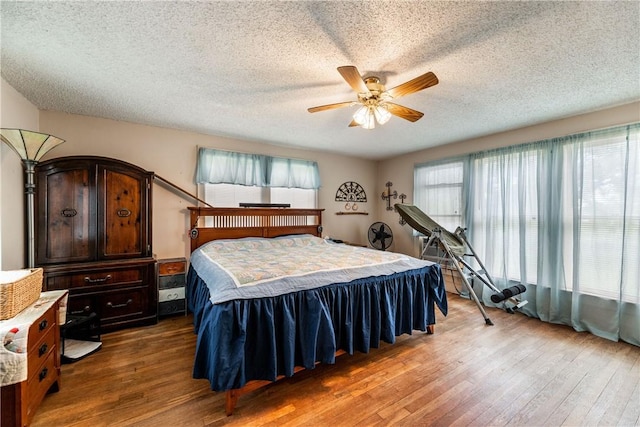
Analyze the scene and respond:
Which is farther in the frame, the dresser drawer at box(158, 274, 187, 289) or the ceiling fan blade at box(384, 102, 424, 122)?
the dresser drawer at box(158, 274, 187, 289)

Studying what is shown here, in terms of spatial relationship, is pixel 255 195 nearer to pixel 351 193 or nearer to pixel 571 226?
pixel 351 193

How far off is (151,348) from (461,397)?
2.70 m

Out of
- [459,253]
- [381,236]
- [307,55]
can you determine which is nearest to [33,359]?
[307,55]

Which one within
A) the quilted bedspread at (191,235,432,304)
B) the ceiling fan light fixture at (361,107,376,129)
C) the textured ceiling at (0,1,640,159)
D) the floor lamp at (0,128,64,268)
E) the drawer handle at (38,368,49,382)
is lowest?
the drawer handle at (38,368,49,382)

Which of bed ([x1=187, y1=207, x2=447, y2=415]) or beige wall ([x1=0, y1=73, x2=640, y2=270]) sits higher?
beige wall ([x1=0, y1=73, x2=640, y2=270])

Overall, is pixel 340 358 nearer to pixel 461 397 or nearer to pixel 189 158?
pixel 461 397

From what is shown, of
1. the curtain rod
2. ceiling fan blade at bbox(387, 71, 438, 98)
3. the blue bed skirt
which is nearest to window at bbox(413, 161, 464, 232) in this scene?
the blue bed skirt

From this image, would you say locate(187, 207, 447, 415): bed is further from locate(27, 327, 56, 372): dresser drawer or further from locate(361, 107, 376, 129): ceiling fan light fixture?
locate(361, 107, 376, 129): ceiling fan light fixture

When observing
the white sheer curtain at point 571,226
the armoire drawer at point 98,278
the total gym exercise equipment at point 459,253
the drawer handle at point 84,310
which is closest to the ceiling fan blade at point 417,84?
the total gym exercise equipment at point 459,253

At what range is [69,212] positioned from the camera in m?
2.70

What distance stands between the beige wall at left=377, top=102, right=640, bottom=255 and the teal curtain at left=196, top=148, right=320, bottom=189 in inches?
66.8

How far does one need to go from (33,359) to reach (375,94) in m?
2.88

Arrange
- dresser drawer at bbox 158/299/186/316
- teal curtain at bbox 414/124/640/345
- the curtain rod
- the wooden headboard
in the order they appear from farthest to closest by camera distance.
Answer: the wooden headboard
the curtain rod
dresser drawer at bbox 158/299/186/316
teal curtain at bbox 414/124/640/345

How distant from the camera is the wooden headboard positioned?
363cm
